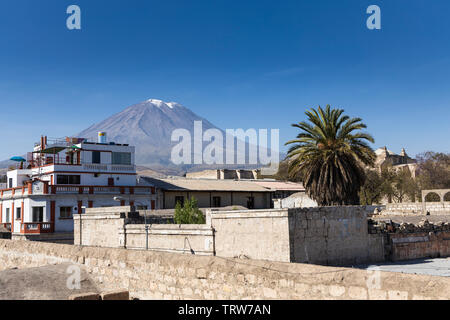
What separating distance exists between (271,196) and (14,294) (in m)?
38.6

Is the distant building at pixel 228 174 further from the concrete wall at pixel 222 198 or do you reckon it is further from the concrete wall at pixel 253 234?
the concrete wall at pixel 253 234

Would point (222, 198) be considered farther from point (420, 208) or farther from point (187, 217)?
point (187, 217)

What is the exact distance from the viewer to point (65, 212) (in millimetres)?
39625

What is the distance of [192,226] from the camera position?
742 inches

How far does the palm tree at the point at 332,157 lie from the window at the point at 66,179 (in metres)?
23.2

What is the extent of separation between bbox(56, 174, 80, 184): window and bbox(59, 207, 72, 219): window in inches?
114

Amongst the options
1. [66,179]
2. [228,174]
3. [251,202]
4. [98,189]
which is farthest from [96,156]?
[228,174]

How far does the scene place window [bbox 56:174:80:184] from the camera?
41.1 m

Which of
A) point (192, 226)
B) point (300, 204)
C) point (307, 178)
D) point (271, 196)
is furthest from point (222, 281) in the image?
point (271, 196)

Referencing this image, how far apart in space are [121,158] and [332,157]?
26294 mm

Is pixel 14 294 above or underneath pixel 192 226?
underneath
